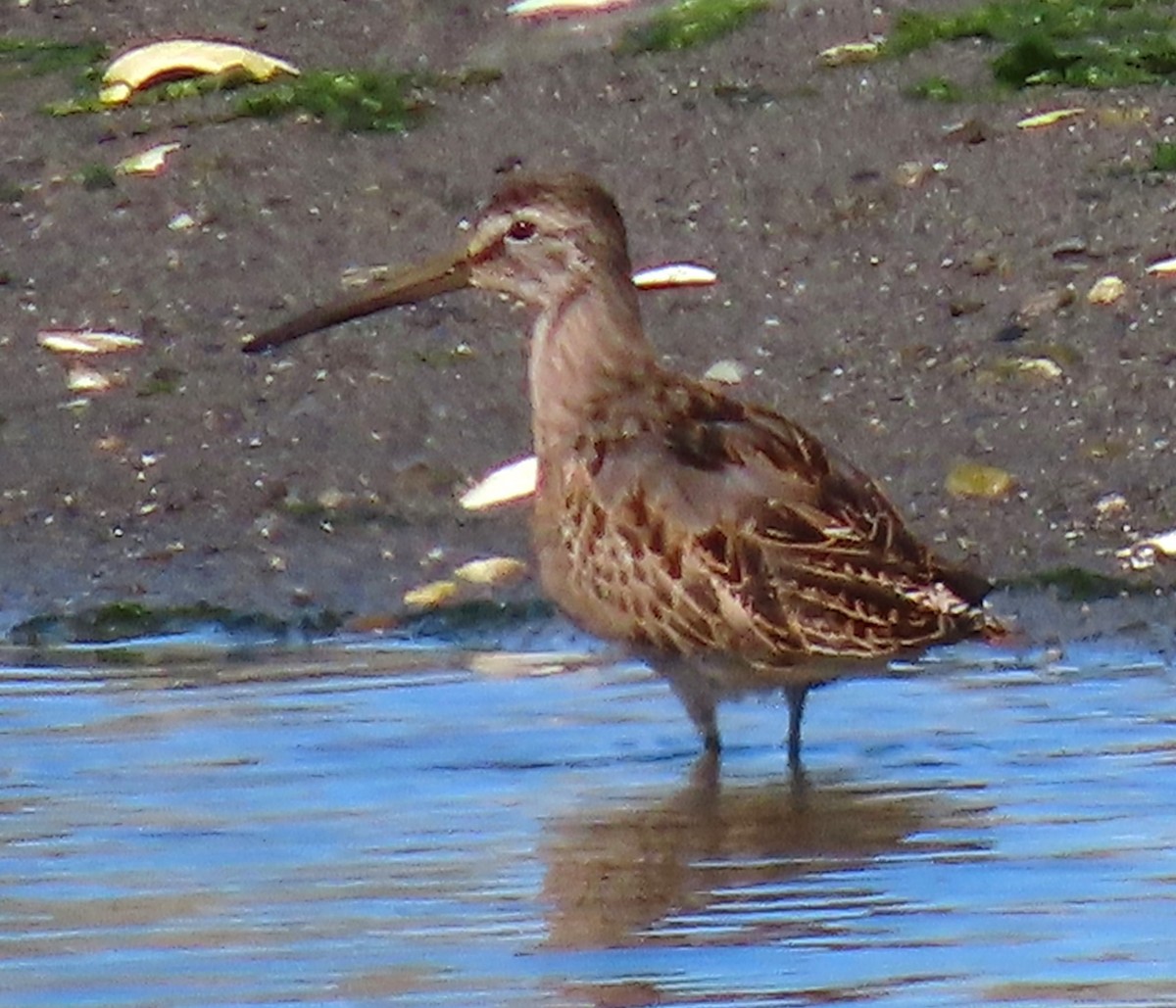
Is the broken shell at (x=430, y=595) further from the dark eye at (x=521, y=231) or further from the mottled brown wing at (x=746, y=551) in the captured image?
the mottled brown wing at (x=746, y=551)

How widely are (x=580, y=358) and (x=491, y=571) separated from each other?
0.99 m

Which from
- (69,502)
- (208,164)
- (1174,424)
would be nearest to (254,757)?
(69,502)

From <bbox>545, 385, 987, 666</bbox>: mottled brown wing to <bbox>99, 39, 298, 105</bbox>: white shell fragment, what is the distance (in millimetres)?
4934

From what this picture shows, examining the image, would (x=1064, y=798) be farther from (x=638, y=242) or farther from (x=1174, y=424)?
(x=638, y=242)

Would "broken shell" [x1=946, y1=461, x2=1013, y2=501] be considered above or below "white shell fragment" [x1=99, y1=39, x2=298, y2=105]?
below

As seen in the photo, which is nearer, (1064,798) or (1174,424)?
(1064,798)

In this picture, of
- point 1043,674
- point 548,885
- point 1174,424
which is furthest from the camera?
point 1174,424

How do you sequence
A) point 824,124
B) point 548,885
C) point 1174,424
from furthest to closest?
point 824,124 → point 1174,424 → point 548,885

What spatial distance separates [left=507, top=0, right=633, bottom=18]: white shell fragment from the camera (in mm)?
11898

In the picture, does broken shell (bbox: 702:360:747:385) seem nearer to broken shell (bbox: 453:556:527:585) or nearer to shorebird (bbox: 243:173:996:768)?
broken shell (bbox: 453:556:527:585)

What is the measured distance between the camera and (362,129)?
1106 cm

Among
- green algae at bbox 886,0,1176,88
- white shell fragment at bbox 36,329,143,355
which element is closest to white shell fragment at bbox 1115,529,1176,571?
green algae at bbox 886,0,1176,88

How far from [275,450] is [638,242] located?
162cm

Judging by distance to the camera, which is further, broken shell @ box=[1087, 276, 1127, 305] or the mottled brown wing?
broken shell @ box=[1087, 276, 1127, 305]
